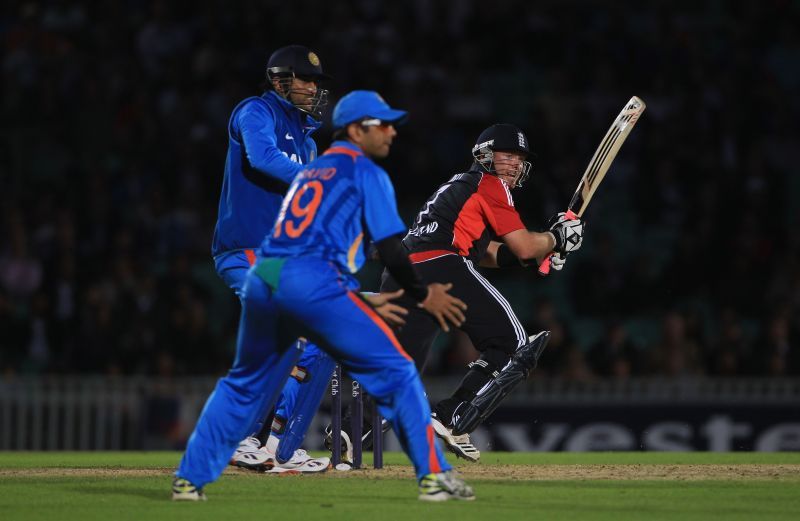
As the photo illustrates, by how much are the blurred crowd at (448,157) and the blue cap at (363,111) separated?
8.12m

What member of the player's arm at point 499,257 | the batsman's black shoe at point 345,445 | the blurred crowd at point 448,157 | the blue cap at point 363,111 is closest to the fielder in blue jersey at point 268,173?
the batsman's black shoe at point 345,445

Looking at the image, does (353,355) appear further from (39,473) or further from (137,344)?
(137,344)

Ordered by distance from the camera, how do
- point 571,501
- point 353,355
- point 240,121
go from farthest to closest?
1. point 240,121
2. point 571,501
3. point 353,355

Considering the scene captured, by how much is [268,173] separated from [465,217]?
1.89 meters

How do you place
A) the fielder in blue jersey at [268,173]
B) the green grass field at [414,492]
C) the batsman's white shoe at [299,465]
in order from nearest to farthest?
the green grass field at [414,492], the fielder in blue jersey at [268,173], the batsman's white shoe at [299,465]

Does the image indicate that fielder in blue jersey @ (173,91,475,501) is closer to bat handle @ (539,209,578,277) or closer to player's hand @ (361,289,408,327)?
player's hand @ (361,289,408,327)

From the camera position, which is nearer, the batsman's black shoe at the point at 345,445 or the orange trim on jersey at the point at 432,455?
the orange trim on jersey at the point at 432,455

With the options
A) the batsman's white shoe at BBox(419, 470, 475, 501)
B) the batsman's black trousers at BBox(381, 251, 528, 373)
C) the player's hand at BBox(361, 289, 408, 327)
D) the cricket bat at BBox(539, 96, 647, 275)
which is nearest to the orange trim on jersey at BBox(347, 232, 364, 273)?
the player's hand at BBox(361, 289, 408, 327)

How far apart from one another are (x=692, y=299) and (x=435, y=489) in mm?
10313

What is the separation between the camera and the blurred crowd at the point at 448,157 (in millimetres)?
15594

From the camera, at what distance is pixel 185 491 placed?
7.15m

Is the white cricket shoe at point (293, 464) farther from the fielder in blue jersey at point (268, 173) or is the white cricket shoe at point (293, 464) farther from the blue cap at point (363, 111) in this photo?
the blue cap at point (363, 111)

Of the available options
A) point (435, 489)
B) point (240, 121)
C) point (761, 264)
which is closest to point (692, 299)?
point (761, 264)

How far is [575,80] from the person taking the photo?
61.8 ft
